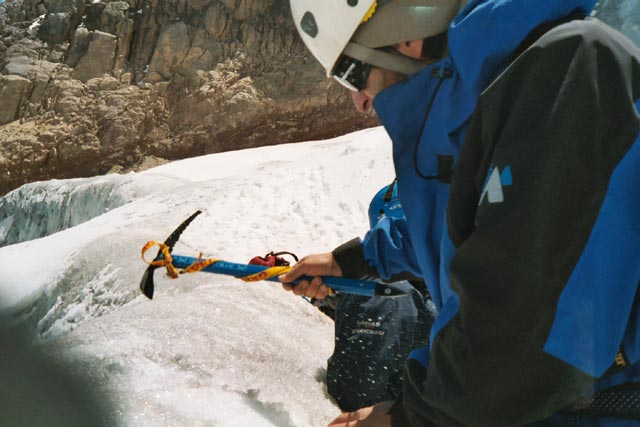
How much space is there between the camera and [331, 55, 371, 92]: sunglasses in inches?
59.7

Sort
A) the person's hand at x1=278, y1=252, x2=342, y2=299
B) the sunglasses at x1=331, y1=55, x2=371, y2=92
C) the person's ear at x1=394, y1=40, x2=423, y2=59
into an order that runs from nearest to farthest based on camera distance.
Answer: the person's ear at x1=394, y1=40, x2=423, y2=59 < the sunglasses at x1=331, y1=55, x2=371, y2=92 < the person's hand at x1=278, y1=252, x2=342, y2=299

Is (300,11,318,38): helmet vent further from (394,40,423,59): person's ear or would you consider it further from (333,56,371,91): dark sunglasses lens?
(394,40,423,59): person's ear

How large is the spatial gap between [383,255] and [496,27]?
4.08 ft

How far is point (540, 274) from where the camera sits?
854 mm

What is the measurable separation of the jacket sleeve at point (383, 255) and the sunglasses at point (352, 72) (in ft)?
2.25

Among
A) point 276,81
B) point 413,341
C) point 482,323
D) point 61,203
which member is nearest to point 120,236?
point 413,341

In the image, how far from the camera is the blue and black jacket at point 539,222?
2.72 ft

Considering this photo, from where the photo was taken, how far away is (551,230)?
840mm

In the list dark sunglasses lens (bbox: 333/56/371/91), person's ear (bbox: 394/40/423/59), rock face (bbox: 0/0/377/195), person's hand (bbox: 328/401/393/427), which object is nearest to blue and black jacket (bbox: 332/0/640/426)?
person's hand (bbox: 328/401/393/427)

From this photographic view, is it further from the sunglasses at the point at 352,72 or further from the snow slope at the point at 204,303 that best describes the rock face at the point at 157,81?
the sunglasses at the point at 352,72

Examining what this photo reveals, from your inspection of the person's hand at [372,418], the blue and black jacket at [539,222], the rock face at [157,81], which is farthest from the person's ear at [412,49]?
the rock face at [157,81]

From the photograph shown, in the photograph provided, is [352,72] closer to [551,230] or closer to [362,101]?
[362,101]

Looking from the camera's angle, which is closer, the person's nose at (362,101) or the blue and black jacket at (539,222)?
the blue and black jacket at (539,222)

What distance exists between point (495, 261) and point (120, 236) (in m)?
4.75
